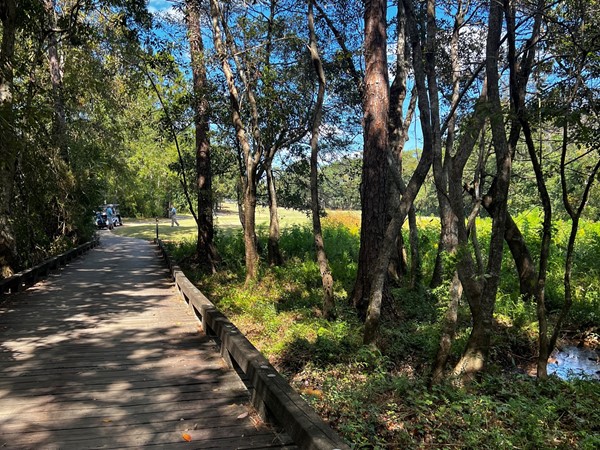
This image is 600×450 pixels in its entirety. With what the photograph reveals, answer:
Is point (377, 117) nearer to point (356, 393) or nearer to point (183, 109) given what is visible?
point (356, 393)

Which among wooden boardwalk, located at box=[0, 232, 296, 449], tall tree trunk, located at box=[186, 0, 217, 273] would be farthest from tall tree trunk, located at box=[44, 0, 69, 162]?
wooden boardwalk, located at box=[0, 232, 296, 449]

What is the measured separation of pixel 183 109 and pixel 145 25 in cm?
302

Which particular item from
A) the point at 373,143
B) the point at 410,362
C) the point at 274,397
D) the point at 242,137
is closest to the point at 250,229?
the point at 242,137

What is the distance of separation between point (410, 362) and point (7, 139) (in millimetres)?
7155

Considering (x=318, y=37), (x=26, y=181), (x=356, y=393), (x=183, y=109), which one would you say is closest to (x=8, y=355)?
(x=356, y=393)

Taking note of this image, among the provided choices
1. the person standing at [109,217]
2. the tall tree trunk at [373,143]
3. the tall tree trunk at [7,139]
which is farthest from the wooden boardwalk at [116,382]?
the person standing at [109,217]

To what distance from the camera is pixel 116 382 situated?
480cm

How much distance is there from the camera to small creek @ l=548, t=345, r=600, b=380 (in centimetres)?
822

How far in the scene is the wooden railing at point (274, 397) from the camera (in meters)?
2.92

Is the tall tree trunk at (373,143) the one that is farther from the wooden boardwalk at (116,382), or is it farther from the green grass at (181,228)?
the green grass at (181,228)

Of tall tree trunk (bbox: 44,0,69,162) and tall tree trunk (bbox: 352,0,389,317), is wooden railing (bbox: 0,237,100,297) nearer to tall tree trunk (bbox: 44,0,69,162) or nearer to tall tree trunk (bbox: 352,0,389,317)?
tall tree trunk (bbox: 44,0,69,162)

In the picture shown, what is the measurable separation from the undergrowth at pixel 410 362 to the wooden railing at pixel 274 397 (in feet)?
3.28

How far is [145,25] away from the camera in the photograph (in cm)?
1151

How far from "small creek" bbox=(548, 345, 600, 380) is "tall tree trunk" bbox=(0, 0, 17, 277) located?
9.71 metres
